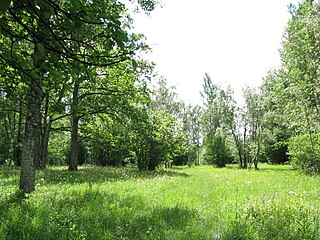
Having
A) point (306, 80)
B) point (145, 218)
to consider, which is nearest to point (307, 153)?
point (306, 80)

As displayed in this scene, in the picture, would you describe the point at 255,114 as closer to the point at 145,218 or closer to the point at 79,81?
the point at 145,218

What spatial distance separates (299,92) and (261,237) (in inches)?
574

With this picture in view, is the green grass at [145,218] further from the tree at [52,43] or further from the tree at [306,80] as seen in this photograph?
the tree at [306,80]

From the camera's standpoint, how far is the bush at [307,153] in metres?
15.8

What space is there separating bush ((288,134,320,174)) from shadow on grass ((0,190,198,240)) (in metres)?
13.8

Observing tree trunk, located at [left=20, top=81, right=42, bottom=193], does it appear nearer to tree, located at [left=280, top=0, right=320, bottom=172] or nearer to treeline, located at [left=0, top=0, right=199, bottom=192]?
treeline, located at [left=0, top=0, right=199, bottom=192]

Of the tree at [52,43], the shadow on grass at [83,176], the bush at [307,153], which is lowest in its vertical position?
the shadow on grass at [83,176]

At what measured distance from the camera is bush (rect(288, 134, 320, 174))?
1575 cm

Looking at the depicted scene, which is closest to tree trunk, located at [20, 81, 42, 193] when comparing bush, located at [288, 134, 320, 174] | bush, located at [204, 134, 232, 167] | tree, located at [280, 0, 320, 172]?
tree, located at [280, 0, 320, 172]

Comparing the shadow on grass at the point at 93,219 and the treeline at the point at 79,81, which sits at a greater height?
the treeline at the point at 79,81

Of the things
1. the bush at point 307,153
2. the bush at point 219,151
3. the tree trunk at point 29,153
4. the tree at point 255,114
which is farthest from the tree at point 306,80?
the bush at point 219,151

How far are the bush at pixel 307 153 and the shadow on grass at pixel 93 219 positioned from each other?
13.8 metres

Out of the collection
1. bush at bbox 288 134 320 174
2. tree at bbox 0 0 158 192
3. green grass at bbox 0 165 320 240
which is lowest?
green grass at bbox 0 165 320 240

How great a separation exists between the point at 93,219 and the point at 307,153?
1637cm
